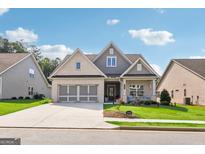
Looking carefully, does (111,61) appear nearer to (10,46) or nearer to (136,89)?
(136,89)

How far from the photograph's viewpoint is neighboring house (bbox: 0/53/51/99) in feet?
94.9

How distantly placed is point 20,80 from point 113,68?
34.6 ft

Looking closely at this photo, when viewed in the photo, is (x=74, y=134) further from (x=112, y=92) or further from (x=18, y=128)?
(x=112, y=92)

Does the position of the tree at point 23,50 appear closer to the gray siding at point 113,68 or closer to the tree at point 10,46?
the tree at point 10,46

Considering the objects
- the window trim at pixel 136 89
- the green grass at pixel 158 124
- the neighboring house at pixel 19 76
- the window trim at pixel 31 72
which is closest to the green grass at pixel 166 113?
the green grass at pixel 158 124

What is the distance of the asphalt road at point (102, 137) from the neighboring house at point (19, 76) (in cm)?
1837

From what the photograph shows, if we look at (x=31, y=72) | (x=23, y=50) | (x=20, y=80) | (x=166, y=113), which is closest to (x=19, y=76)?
(x=20, y=80)

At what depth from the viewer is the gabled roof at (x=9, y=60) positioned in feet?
94.9

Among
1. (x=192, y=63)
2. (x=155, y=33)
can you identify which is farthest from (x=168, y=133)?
(x=192, y=63)

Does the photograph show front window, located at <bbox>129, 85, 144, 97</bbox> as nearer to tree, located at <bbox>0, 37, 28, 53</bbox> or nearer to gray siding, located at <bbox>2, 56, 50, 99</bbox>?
gray siding, located at <bbox>2, 56, 50, 99</bbox>

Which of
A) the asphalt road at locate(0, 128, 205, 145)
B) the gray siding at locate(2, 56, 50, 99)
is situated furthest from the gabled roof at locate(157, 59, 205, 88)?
the asphalt road at locate(0, 128, 205, 145)

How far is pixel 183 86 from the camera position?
31.2 metres

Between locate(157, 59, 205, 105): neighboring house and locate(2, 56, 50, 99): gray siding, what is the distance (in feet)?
53.8

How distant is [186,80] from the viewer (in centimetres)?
3050
